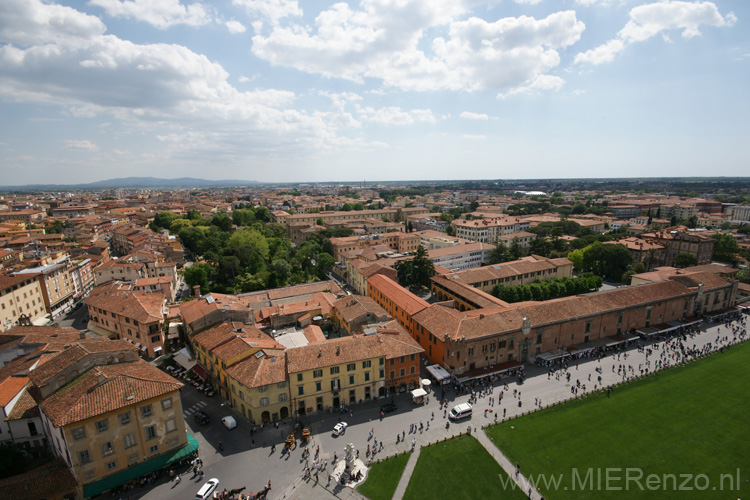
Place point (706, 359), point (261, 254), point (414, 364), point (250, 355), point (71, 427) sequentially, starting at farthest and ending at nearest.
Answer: point (261, 254) → point (706, 359) → point (414, 364) → point (250, 355) → point (71, 427)

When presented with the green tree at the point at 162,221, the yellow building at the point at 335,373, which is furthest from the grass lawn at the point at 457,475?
the green tree at the point at 162,221

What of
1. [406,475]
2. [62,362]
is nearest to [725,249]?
[406,475]

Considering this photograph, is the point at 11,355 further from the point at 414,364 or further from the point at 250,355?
the point at 414,364

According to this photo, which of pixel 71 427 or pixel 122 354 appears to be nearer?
pixel 71 427

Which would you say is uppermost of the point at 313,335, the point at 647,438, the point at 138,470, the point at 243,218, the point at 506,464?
the point at 243,218

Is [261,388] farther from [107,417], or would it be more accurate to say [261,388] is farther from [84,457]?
[84,457]

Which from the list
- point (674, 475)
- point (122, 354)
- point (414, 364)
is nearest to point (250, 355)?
point (122, 354)
